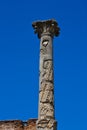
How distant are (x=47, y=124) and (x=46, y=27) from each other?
3164 mm

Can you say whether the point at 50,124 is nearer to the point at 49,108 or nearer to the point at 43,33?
the point at 49,108

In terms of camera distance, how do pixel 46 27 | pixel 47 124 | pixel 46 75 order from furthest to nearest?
pixel 46 27 → pixel 46 75 → pixel 47 124

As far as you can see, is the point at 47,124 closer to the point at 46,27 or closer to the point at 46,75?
the point at 46,75

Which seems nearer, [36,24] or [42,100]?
[42,100]

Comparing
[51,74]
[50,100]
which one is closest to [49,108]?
[50,100]

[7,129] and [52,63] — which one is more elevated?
[7,129]

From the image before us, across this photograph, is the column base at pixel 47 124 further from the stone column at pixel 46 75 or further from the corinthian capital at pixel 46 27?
the corinthian capital at pixel 46 27

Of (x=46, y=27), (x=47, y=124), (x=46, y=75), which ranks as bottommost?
(x=47, y=124)

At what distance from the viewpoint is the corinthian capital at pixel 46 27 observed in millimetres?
13492

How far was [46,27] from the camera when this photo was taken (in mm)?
13547

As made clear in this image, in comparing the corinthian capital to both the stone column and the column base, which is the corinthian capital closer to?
the stone column

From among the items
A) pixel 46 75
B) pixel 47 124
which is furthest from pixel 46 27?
pixel 47 124

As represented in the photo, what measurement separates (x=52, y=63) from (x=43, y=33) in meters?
1.01

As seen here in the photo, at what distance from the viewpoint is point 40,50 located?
13.4 meters
